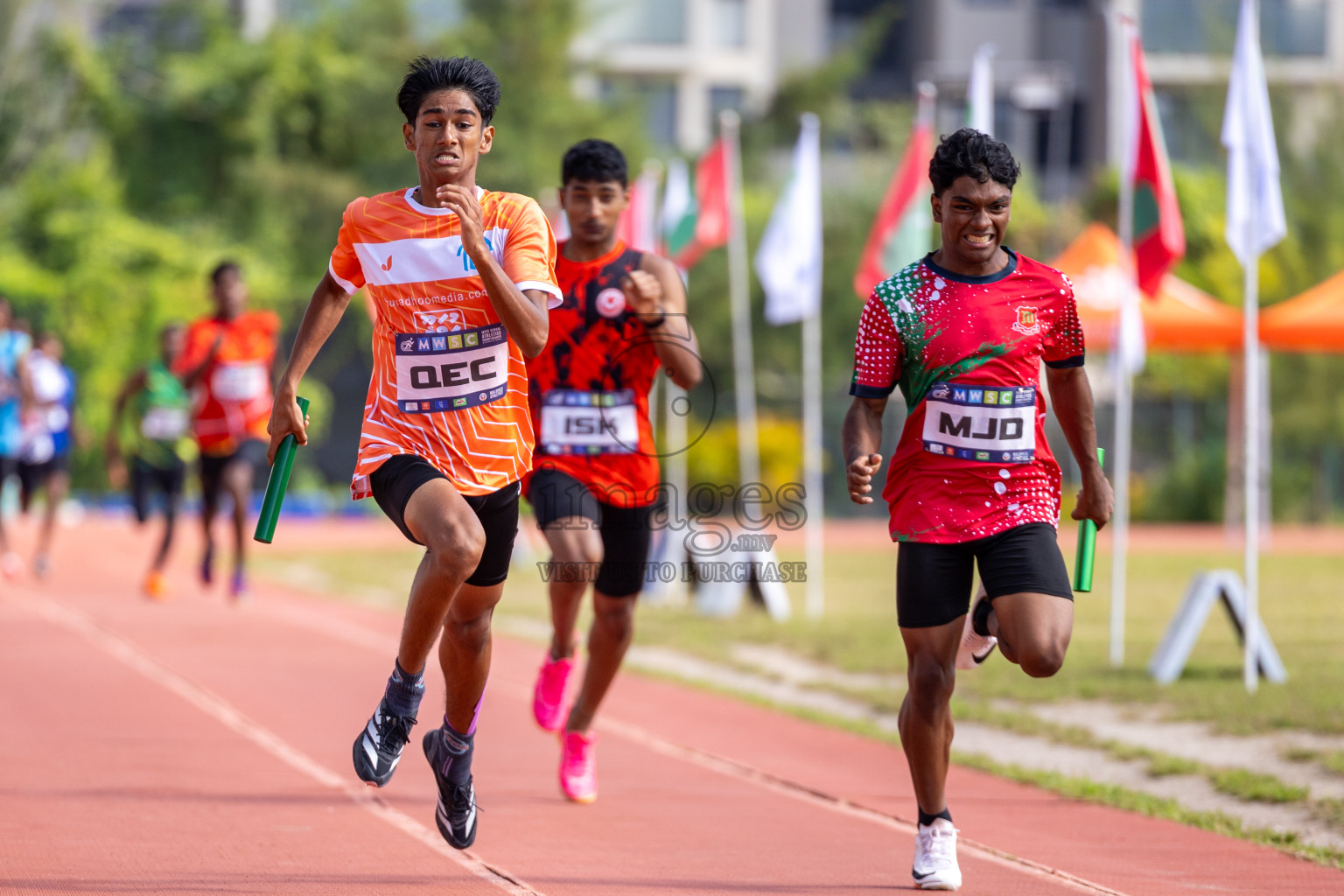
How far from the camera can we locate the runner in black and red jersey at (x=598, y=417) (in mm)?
6754

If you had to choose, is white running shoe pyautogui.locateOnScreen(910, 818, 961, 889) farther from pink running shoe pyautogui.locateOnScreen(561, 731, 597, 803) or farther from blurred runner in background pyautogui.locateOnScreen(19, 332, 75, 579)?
blurred runner in background pyautogui.locateOnScreen(19, 332, 75, 579)

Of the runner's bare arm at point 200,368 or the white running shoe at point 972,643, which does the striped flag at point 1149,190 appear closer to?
the runner's bare arm at point 200,368

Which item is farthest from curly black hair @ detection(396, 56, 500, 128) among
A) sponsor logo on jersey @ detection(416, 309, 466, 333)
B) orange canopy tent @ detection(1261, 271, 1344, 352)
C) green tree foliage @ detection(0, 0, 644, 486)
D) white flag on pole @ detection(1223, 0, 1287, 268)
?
green tree foliage @ detection(0, 0, 644, 486)

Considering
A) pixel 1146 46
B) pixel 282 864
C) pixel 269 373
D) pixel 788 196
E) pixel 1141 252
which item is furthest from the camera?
pixel 1146 46

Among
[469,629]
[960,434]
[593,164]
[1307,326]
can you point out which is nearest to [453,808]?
[469,629]

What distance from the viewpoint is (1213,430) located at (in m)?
31.8

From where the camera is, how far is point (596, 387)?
22.4ft

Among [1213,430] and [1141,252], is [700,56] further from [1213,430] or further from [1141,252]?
[1141,252]

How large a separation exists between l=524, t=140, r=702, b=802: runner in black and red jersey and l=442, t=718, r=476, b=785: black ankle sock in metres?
1.49

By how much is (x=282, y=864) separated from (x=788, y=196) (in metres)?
11.3

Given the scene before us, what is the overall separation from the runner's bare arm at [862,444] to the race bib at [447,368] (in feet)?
3.53

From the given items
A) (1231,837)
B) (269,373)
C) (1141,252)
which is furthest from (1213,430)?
(1231,837)

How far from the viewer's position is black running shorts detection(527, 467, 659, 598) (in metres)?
6.71

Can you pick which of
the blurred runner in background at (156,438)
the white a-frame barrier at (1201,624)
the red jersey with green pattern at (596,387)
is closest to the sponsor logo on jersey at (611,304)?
the red jersey with green pattern at (596,387)
